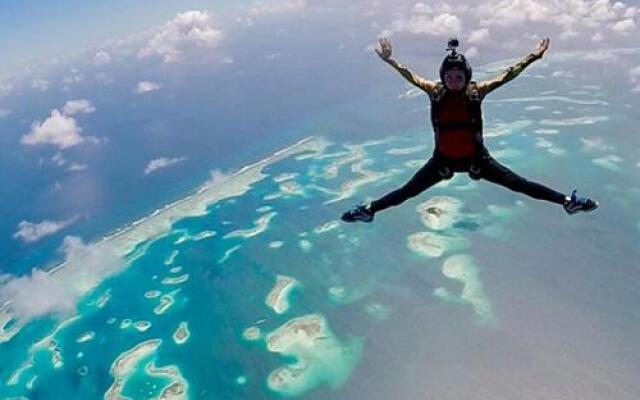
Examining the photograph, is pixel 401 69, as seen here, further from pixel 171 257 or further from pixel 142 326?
pixel 171 257

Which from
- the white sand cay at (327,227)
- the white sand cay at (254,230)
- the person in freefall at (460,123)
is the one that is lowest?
the white sand cay at (327,227)

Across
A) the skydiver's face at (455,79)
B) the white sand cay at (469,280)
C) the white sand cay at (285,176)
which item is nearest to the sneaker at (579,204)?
the skydiver's face at (455,79)

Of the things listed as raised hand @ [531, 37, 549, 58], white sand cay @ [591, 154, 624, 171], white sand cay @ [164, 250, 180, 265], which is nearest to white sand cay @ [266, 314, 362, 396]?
white sand cay @ [164, 250, 180, 265]

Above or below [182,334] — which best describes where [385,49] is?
above

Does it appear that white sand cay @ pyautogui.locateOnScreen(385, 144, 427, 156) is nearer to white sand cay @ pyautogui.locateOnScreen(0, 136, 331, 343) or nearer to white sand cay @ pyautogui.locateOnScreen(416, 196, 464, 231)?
white sand cay @ pyautogui.locateOnScreen(0, 136, 331, 343)

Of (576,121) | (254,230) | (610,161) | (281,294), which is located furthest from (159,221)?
(576,121)

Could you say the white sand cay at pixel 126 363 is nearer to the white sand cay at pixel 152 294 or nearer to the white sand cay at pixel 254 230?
the white sand cay at pixel 152 294
